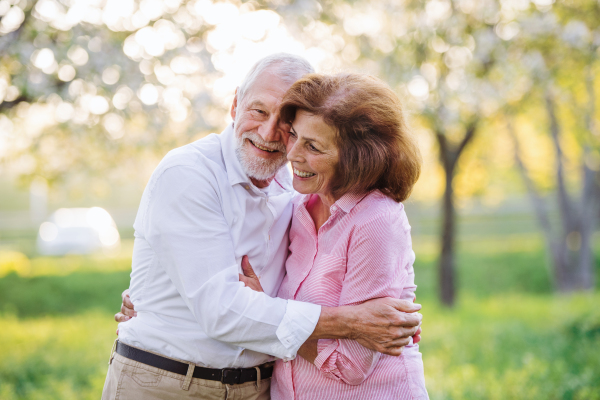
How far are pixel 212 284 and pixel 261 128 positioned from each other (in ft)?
2.52

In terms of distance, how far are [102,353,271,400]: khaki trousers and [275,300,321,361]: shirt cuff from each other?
399mm

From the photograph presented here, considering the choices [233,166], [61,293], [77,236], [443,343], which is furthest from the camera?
A: [77,236]

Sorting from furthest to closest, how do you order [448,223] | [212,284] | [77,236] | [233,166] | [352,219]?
[77,236] < [448,223] < [233,166] < [352,219] < [212,284]

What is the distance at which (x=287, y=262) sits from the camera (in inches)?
99.3

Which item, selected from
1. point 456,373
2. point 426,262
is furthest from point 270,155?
point 426,262

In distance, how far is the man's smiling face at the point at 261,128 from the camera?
A: 7.96ft

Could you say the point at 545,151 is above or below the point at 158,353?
below

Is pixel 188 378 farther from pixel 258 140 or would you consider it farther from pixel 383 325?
pixel 258 140

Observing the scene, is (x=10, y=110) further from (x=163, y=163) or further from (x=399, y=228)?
(x=399, y=228)

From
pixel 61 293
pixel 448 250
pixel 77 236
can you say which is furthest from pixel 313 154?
pixel 77 236

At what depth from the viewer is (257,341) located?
82.8 inches

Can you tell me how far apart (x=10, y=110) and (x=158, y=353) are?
5341 millimetres

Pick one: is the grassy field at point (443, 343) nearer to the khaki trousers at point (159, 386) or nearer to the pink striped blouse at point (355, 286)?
the pink striped blouse at point (355, 286)

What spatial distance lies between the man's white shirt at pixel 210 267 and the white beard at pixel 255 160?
0.03 m
